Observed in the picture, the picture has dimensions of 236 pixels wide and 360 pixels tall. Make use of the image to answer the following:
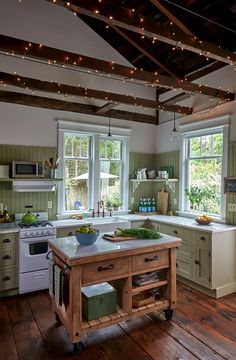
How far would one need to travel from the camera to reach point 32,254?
12.0ft

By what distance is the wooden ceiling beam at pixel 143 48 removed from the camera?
449cm

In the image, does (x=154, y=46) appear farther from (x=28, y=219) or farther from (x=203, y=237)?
(x=28, y=219)

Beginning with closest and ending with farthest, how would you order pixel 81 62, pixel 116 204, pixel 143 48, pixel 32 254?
pixel 81 62
pixel 32 254
pixel 143 48
pixel 116 204

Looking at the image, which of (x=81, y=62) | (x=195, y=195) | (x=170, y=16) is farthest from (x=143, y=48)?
(x=195, y=195)

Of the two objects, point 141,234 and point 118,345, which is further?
point 141,234

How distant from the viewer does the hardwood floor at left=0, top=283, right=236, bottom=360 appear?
235 cm

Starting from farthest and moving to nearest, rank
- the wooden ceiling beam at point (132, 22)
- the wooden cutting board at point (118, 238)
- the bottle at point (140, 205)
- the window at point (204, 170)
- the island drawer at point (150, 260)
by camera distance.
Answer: the bottle at point (140, 205) → the window at point (204, 170) → the wooden cutting board at point (118, 238) → the island drawer at point (150, 260) → the wooden ceiling beam at point (132, 22)

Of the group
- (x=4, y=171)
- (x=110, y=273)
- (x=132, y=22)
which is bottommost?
(x=110, y=273)

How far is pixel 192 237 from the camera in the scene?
383 centimetres

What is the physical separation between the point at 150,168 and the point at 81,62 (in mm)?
3183

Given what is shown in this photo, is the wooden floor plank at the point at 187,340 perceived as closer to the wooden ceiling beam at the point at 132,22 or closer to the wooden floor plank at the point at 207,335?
the wooden floor plank at the point at 207,335

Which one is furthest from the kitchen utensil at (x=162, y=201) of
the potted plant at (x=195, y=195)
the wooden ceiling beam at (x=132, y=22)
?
the wooden ceiling beam at (x=132, y=22)

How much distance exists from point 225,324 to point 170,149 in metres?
3.25

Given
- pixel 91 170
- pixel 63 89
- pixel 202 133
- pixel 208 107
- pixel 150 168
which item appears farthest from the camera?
pixel 150 168
